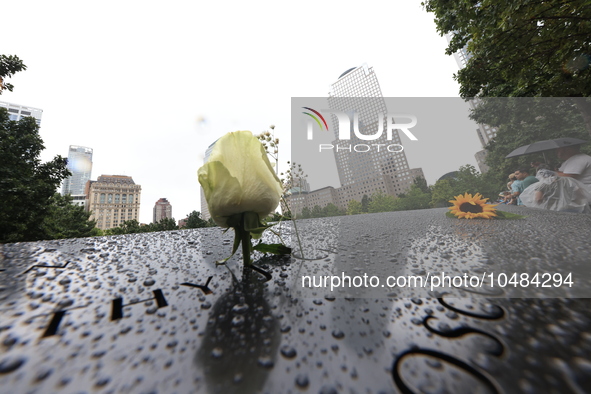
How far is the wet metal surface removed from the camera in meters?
0.11

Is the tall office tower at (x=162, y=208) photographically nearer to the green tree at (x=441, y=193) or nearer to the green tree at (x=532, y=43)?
the green tree at (x=441, y=193)

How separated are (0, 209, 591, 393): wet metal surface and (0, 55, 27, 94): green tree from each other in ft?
20.0

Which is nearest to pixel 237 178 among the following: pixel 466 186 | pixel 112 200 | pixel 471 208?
pixel 471 208

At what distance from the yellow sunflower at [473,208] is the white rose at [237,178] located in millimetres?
725

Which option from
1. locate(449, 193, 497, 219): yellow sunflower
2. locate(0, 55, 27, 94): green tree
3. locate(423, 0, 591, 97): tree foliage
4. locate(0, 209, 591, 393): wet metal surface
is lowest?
locate(0, 209, 591, 393): wet metal surface

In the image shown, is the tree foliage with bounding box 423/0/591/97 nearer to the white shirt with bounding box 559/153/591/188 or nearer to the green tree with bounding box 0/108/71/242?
the white shirt with bounding box 559/153/591/188

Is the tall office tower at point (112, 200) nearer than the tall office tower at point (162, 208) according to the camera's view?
Yes

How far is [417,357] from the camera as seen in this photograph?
0.12 m

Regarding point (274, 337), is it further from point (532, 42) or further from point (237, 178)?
point (532, 42)

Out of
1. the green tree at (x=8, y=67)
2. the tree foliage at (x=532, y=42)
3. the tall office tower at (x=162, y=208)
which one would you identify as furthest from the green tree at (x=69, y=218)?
the tall office tower at (x=162, y=208)

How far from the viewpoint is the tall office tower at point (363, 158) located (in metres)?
4.29

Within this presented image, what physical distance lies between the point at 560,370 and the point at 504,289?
12cm

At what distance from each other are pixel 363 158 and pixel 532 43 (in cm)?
290

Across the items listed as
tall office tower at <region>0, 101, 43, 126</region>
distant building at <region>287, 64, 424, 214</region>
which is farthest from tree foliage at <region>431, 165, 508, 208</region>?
tall office tower at <region>0, 101, 43, 126</region>
